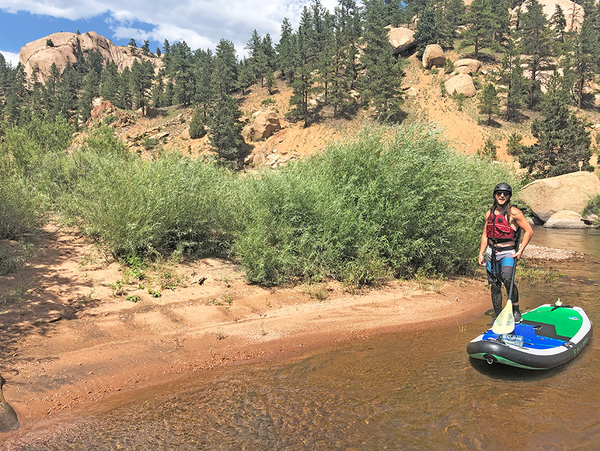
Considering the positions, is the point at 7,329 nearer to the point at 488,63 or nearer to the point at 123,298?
the point at 123,298

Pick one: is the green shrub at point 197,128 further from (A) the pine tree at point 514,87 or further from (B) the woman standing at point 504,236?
(B) the woman standing at point 504,236

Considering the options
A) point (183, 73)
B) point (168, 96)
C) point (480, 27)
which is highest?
point (480, 27)

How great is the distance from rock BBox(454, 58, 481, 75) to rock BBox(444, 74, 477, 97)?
2.31 meters

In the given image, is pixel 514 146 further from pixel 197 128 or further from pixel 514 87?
pixel 197 128

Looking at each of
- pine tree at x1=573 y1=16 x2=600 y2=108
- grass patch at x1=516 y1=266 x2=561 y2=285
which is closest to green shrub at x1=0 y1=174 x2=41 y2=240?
grass patch at x1=516 y1=266 x2=561 y2=285

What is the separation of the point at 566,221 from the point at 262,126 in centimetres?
3271

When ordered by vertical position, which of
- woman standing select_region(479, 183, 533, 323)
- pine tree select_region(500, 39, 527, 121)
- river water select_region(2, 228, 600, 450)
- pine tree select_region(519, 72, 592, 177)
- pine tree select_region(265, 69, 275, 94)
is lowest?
river water select_region(2, 228, 600, 450)

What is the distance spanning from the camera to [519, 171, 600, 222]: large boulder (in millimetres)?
26688

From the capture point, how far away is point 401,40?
210ft

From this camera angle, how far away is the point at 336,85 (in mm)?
47219

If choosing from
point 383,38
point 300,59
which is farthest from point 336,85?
point 383,38

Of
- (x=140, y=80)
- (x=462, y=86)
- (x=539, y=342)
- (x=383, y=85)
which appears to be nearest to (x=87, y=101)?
(x=140, y=80)

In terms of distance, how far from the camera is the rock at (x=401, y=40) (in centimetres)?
6372

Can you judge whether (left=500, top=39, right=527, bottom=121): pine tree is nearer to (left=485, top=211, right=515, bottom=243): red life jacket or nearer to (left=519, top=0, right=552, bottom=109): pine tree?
(left=519, top=0, right=552, bottom=109): pine tree
